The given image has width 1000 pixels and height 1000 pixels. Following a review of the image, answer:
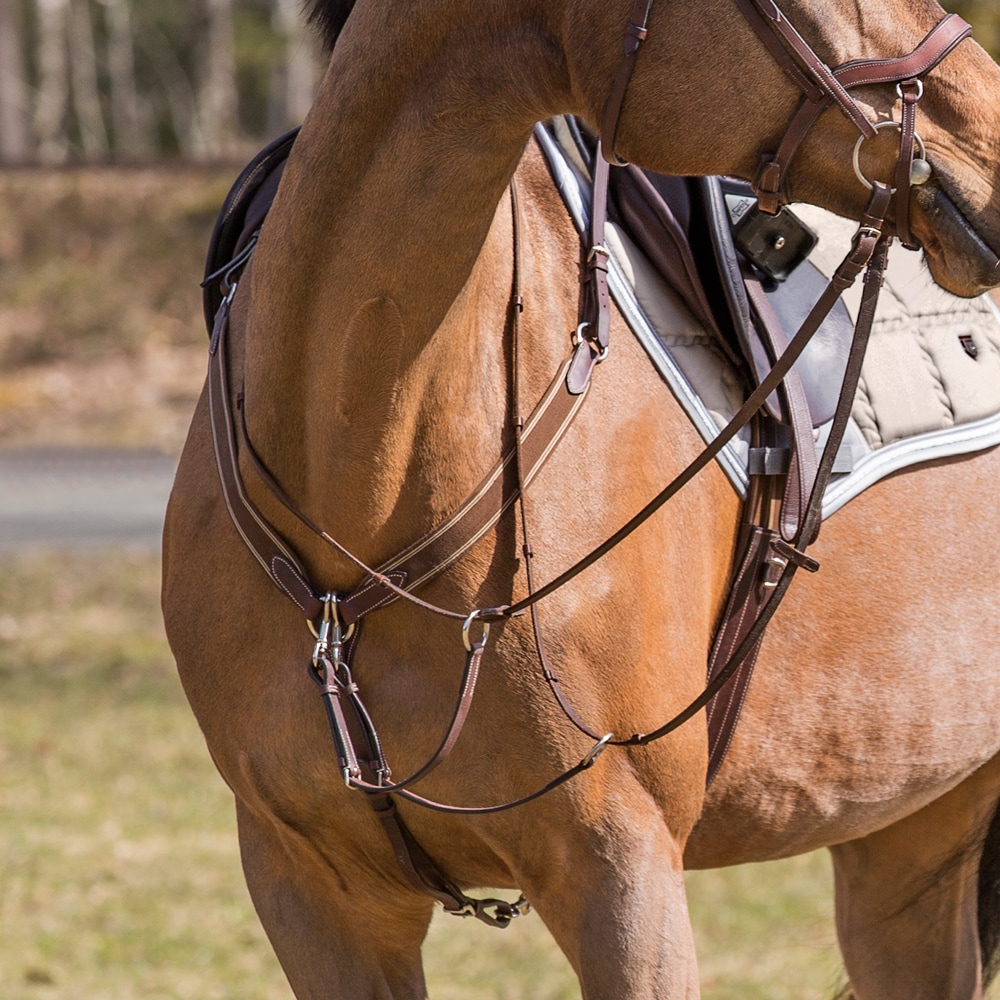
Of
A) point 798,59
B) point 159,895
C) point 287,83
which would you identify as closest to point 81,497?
point 159,895

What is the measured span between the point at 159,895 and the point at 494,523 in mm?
3186

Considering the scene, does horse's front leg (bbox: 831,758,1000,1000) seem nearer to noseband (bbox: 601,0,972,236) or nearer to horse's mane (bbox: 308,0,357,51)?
noseband (bbox: 601,0,972,236)

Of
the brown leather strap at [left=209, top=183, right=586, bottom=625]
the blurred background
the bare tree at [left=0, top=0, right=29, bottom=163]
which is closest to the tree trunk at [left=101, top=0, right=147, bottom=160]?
the bare tree at [left=0, top=0, right=29, bottom=163]

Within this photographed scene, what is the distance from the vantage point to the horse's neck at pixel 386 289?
1807 millimetres

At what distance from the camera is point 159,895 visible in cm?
473

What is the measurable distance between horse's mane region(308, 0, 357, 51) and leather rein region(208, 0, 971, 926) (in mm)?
372

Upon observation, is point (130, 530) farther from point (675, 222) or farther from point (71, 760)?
point (675, 222)

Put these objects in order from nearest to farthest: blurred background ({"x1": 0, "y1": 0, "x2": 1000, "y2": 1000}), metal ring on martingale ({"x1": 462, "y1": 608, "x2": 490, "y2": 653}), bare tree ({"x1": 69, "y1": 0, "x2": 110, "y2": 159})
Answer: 1. metal ring on martingale ({"x1": 462, "y1": 608, "x2": 490, "y2": 653})
2. blurred background ({"x1": 0, "y1": 0, "x2": 1000, "y2": 1000})
3. bare tree ({"x1": 69, "y1": 0, "x2": 110, "y2": 159})

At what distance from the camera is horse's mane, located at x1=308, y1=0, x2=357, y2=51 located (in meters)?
2.09

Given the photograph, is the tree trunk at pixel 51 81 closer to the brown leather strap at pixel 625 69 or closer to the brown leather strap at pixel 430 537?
the brown leather strap at pixel 430 537

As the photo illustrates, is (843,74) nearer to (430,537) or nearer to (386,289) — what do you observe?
(386,289)

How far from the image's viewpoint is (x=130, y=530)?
942cm

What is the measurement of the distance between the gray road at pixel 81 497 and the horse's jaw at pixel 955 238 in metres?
7.77

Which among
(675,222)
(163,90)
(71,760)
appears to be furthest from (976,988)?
(163,90)
